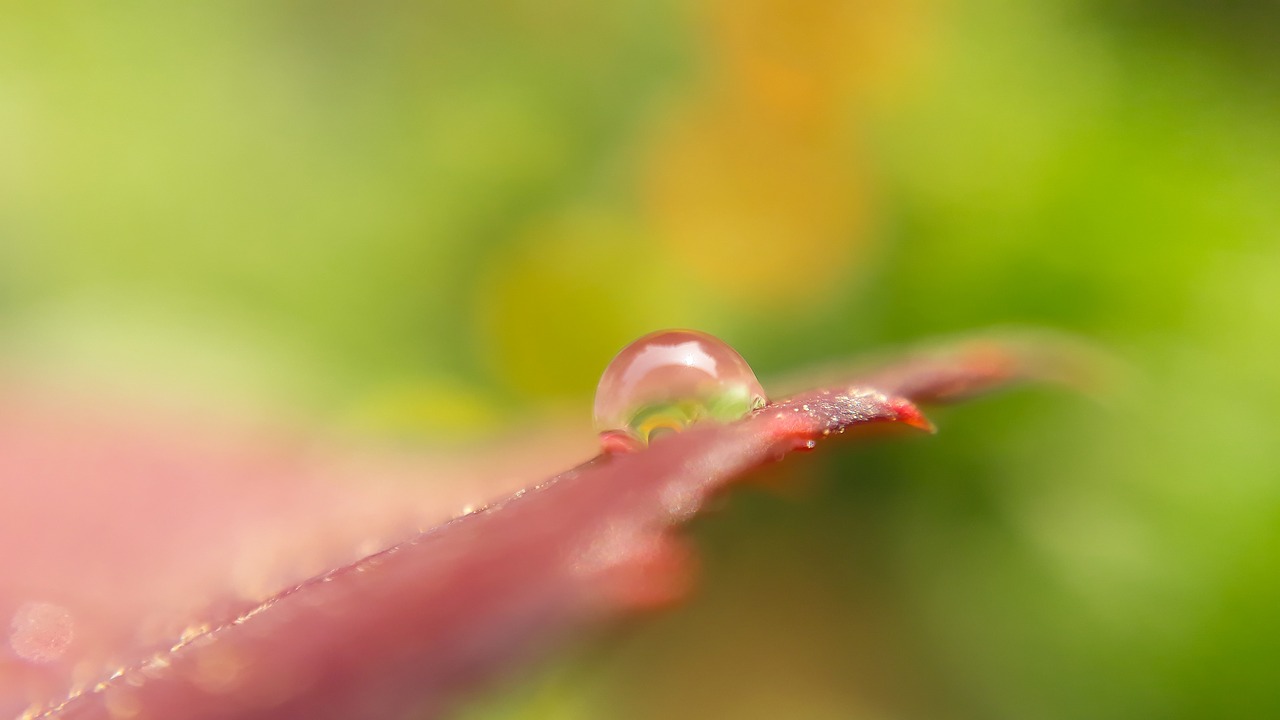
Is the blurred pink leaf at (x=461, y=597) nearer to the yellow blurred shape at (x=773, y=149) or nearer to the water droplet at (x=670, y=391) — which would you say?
the water droplet at (x=670, y=391)

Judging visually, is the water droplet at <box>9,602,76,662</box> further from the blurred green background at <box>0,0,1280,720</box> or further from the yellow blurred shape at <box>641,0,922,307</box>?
the yellow blurred shape at <box>641,0,922,307</box>

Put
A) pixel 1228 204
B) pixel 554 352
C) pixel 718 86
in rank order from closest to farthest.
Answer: pixel 1228 204, pixel 554 352, pixel 718 86

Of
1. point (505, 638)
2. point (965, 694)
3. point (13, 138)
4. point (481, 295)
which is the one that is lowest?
point (505, 638)

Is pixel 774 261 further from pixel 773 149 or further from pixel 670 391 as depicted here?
pixel 670 391

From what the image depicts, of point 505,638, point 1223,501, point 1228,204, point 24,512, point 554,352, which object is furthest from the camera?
point 554,352

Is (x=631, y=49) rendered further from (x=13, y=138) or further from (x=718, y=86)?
(x=13, y=138)

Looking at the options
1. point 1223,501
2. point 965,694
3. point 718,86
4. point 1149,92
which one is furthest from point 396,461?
point 1149,92

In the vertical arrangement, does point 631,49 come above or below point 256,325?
above

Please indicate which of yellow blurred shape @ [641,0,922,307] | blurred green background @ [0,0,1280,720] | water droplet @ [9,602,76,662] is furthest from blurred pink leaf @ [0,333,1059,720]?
yellow blurred shape @ [641,0,922,307]
